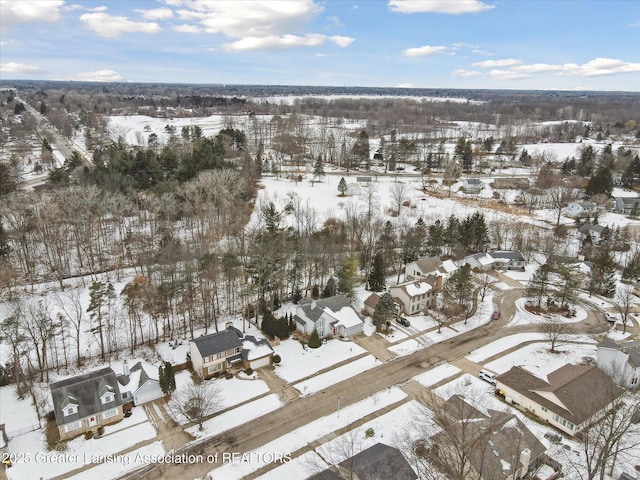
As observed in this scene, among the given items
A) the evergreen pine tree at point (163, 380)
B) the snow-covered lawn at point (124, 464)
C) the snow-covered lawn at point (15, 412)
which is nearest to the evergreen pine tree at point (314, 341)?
the evergreen pine tree at point (163, 380)

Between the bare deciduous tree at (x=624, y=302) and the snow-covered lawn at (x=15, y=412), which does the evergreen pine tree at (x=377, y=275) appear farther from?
the snow-covered lawn at (x=15, y=412)

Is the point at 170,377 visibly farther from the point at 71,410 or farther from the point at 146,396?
the point at 71,410

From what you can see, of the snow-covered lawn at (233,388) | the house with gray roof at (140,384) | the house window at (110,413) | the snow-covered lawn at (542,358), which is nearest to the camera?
the house window at (110,413)

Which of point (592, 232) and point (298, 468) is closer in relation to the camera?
point (298, 468)

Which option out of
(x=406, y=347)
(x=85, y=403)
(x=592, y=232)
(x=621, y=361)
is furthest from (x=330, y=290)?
(x=592, y=232)

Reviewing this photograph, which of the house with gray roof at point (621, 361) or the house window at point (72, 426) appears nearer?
the house window at point (72, 426)
